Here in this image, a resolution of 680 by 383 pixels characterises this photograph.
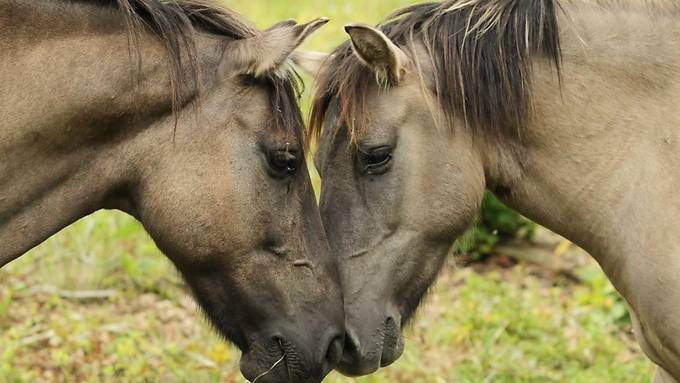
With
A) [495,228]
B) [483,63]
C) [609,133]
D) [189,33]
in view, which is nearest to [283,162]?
[189,33]

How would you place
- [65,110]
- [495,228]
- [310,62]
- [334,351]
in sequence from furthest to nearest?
[495,228] → [310,62] → [334,351] → [65,110]

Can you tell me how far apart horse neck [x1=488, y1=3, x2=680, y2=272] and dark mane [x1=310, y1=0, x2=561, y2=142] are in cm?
8

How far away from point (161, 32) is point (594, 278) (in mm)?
4310

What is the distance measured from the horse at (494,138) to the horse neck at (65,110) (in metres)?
0.90

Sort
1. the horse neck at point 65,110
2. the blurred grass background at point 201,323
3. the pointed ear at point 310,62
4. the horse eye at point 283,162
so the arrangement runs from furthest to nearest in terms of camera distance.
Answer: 1. the blurred grass background at point 201,323
2. the pointed ear at point 310,62
3. the horse eye at point 283,162
4. the horse neck at point 65,110

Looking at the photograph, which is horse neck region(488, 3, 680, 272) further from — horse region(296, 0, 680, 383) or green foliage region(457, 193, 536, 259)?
green foliage region(457, 193, 536, 259)

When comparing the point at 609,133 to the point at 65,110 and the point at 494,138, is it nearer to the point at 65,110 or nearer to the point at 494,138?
the point at 494,138

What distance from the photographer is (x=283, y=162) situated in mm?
4070

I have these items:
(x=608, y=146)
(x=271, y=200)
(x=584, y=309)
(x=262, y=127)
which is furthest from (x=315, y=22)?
(x=584, y=309)

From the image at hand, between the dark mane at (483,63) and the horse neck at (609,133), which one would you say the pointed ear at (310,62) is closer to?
the dark mane at (483,63)

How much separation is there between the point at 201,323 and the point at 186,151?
2834 mm

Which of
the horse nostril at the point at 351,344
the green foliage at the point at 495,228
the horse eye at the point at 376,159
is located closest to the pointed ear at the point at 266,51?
the horse eye at the point at 376,159

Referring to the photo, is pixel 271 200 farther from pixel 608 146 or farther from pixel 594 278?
pixel 594 278

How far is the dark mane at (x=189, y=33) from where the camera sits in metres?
3.93
